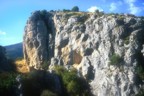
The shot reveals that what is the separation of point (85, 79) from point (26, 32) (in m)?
39.6

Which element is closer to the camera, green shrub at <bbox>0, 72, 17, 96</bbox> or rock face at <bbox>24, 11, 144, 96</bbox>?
green shrub at <bbox>0, 72, 17, 96</bbox>

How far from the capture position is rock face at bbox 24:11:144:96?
3420 inches

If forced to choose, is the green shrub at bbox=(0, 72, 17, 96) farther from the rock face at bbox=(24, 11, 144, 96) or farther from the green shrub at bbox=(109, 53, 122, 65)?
the green shrub at bbox=(109, 53, 122, 65)

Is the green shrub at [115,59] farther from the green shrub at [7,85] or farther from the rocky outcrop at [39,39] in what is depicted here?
the green shrub at [7,85]

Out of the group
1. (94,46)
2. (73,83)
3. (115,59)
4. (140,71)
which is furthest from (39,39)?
(140,71)

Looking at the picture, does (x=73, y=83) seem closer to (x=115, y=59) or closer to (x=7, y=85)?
(x=115, y=59)

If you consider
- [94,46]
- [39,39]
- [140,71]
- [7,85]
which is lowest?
[7,85]

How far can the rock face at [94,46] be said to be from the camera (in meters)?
86.9

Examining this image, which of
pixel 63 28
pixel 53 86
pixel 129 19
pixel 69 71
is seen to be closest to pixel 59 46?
pixel 63 28

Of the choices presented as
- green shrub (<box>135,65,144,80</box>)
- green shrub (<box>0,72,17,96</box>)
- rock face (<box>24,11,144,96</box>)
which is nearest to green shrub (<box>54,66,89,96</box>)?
rock face (<box>24,11,144,96</box>)

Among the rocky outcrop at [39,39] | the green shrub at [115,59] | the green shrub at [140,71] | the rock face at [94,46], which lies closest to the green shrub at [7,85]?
the rock face at [94,46]

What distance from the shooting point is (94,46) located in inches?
3898

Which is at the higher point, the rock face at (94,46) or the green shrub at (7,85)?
the rock face at (94,46)

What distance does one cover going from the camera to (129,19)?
99.1m
